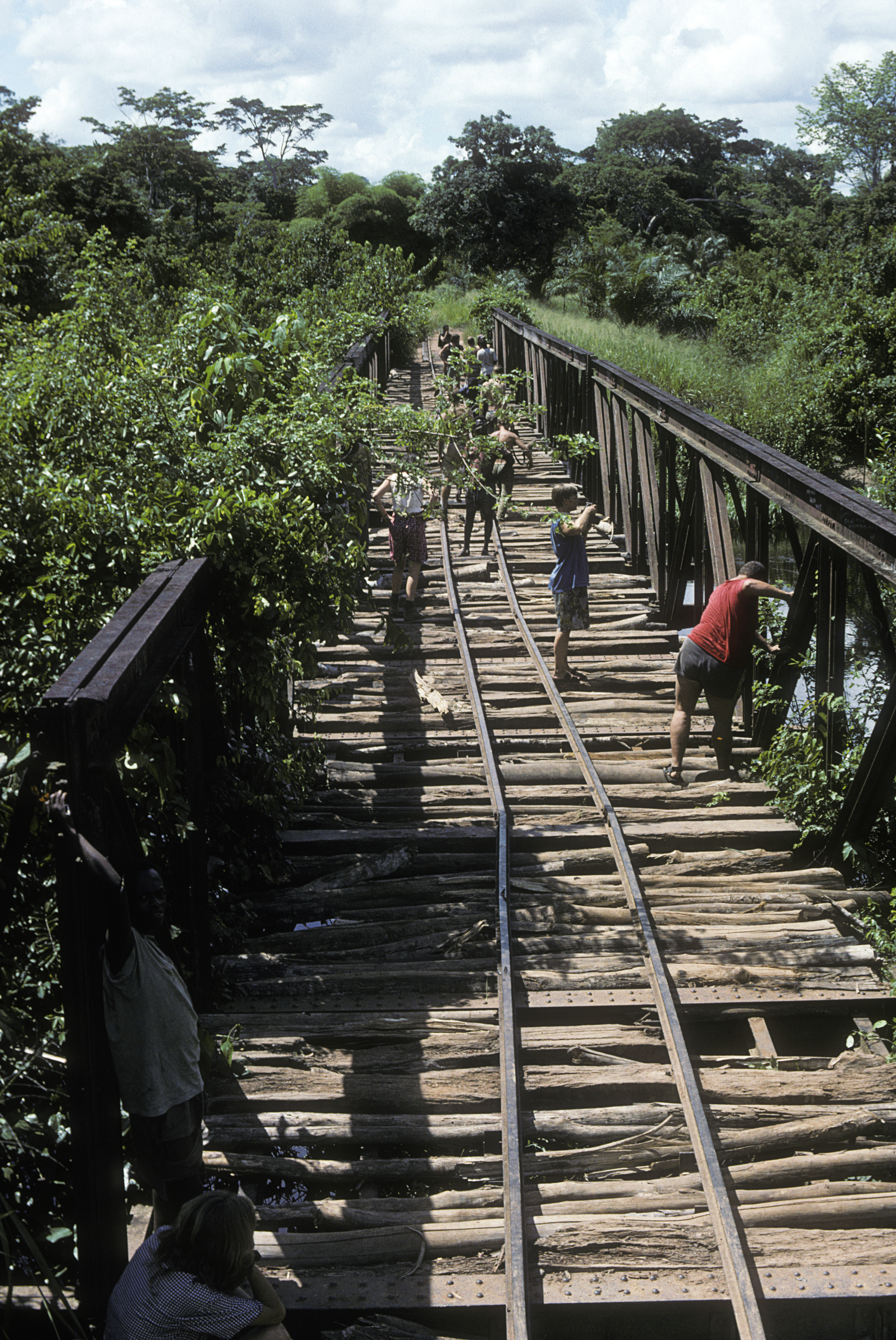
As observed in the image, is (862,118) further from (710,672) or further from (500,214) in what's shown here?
(710,672)

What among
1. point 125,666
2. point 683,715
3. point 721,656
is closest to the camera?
point 125,666

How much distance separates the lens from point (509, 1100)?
4.30m

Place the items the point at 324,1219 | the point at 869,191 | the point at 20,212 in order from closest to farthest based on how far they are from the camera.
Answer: the point at 324,1219
the point at 20,212
the point at 869,191

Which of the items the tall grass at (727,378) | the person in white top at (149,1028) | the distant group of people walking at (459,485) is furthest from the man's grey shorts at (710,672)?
the tall grass at (727,378)

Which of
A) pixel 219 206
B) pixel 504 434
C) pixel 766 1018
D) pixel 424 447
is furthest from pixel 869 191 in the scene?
pixel 766 1018

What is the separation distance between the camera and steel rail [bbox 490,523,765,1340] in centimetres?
339

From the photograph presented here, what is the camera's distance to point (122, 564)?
4867 millimetres

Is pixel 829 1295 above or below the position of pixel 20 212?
below

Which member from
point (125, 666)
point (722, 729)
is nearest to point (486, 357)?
point (722, 729)

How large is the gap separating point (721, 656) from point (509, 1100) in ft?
12.6

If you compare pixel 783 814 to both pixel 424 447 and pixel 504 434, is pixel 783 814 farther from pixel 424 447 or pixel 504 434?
pixel 504 434

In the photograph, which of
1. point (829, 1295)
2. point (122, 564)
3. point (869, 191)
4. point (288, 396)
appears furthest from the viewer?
point (869, 191)

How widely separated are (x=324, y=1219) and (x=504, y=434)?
10.3 m

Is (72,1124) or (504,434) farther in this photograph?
(504,434)
